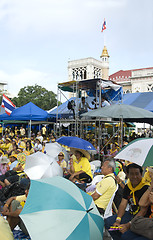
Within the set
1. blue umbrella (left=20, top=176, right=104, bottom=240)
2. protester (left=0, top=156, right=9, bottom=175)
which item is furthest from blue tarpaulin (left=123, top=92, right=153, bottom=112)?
blue umbrella (left=20, top=176, right=104, bottom=240)

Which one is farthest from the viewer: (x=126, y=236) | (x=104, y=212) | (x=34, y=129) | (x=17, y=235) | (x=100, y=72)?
(x=100, y=72)

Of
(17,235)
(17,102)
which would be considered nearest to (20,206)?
(17,235)

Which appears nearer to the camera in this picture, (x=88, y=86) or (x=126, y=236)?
(x=126, y=236)

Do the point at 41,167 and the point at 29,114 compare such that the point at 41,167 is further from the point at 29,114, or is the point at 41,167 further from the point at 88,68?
the point at 88,68

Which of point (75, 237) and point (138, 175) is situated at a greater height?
point (138, 175)

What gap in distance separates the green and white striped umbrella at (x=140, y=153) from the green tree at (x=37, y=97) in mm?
40945

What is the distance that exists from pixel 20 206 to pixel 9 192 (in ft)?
3.96

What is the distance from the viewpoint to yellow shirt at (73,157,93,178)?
547 centimetres

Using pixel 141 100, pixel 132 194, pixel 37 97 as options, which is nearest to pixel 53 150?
pixel 132 194

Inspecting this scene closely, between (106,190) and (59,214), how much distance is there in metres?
1.43

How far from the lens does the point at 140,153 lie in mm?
3139

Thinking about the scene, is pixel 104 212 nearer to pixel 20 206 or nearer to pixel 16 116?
pixel 20 206

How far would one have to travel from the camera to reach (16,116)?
41.4ft

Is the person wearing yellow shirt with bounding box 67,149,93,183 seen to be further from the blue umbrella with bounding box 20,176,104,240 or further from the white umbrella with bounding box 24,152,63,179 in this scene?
the blue umbrella with bounding box 20,176,104,240
